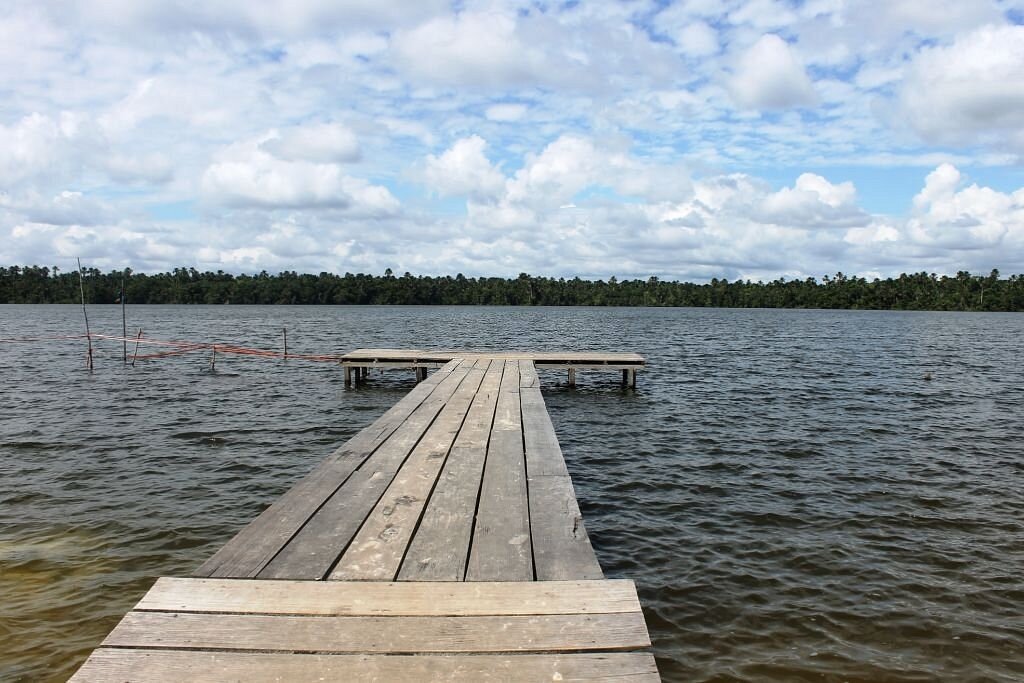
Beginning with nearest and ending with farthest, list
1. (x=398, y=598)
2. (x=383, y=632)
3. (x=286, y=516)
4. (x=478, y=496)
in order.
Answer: (x=383, y=632) → (x=398, y=598) → (x=286, y=516) → (x=478, y=496)

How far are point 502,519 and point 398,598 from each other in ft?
4.56

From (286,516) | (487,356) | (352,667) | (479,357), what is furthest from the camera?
(487,356)

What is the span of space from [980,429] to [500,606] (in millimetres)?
14851

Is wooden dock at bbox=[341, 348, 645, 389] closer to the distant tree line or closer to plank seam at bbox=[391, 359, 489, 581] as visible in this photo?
plank seam at bbox=[391, 359, 489, 581]

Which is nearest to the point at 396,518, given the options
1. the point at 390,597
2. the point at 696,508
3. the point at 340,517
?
the point at 340,517

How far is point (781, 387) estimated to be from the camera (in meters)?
20.7

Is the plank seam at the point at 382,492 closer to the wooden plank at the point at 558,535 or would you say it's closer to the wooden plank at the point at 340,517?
the wooden plank at the point at 340,517

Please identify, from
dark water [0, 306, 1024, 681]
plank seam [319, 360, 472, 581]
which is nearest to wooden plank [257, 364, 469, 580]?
plank seam [319, 360, 472, 581]

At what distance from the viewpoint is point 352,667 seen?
284cm

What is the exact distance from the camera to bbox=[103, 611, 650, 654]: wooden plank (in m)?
3.01

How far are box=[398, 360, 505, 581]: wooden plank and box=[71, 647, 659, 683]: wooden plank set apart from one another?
2.71 feet

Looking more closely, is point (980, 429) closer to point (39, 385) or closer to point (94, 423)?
point (94, 423)

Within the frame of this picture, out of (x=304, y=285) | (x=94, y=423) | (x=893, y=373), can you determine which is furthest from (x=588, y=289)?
(x=94, y=423)

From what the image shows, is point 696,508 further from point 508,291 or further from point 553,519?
point 508,291
